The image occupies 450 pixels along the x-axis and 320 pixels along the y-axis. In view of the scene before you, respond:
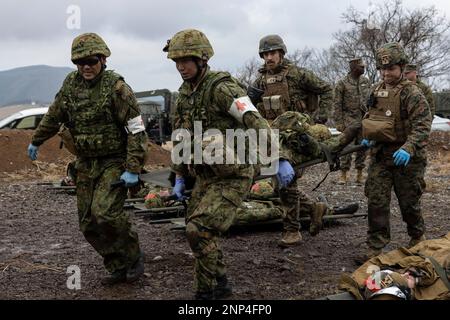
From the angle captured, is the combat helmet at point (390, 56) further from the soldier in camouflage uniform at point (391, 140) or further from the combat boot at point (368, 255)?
the combat boot at point (368, 255)

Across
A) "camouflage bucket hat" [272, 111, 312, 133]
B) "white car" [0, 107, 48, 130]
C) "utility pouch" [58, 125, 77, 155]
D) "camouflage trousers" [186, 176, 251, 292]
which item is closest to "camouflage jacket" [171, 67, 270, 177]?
"camouflage trousers" [186, 176, 251, 292]

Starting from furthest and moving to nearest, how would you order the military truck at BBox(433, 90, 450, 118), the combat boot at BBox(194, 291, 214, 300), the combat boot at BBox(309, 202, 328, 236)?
the military truck at BBox(433, 90, 450, 118) → the combat boot at BBox(309, 202, 328, 236) → the combat boot at BBox(194, 291, 214, 300)

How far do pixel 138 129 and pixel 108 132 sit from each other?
0.78ft

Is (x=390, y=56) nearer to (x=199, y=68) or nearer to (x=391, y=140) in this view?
(x=391, y=140)

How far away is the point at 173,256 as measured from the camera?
5.81m

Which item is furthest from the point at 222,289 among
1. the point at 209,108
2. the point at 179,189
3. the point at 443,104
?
the point at 443,104

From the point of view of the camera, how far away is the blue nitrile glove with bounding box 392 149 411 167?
191 inches

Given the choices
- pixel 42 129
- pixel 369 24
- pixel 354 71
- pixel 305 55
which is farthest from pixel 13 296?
pixel 305 55

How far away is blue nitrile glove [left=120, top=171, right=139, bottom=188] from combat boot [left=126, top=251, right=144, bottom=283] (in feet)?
2.36

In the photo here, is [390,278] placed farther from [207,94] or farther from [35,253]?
[35,253]

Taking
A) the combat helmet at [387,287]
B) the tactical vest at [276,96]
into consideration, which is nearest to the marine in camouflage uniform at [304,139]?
the tactical vest at [276,96]

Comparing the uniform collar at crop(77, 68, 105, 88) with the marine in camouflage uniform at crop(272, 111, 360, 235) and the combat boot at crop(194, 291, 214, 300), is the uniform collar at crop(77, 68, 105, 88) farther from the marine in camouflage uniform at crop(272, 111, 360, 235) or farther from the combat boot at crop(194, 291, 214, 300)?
the combat boot at crop(194, 291, 214, 300)

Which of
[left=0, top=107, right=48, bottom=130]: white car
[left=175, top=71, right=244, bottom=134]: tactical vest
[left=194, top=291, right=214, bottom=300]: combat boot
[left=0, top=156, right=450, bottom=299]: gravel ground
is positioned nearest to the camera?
[left=194, top=291, right=214, bottom=300]: combat boot

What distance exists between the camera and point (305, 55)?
4153 cm
